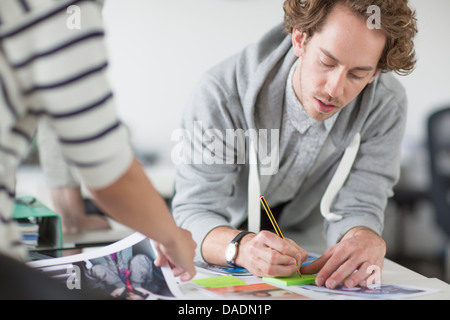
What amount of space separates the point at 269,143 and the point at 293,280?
1.20ft

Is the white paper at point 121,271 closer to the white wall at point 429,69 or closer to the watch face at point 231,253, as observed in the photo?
the watch face at point 231,253

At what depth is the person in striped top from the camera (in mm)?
406

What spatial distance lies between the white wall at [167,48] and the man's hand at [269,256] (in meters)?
1.78

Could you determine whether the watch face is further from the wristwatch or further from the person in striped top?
the person in striped top

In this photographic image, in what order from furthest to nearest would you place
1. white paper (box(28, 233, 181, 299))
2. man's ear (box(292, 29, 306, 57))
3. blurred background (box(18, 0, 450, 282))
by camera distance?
blurred background (box(18, 0, 450, 282)) → man's ear (box(292, 29, 306, 57)) → white paper (box(28, 233, 181, 299))

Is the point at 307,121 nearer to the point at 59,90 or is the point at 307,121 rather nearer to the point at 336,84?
the point at 336,84

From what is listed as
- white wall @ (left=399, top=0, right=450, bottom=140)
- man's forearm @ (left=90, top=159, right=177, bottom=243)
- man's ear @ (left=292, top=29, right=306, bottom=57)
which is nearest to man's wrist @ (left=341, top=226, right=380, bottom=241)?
man's ear @ (left=292, top=29, right=306, bottom=57)

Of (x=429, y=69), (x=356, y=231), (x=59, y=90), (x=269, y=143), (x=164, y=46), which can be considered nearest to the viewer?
(x=59, y=90)

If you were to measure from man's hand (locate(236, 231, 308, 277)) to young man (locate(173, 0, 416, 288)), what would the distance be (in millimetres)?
36

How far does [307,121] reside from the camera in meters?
1.06

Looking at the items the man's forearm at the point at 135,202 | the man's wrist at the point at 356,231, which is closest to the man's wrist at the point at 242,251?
the man's wrist at the point at 356,231

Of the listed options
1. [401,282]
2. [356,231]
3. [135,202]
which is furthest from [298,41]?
[135,202]

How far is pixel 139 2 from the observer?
104 inches

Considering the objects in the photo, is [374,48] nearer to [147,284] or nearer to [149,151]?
[147,284]
